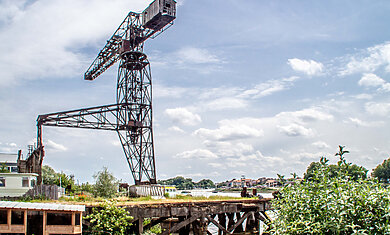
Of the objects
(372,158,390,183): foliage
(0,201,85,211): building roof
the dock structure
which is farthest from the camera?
(372,158,390,183): foliage

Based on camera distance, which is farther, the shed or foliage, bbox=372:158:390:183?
foliage, bbox=372:158:390:183

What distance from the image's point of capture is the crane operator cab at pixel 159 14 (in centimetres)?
4266

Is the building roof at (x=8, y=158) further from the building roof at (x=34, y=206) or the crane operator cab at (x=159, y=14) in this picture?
the building roof at (x=34, y=206)

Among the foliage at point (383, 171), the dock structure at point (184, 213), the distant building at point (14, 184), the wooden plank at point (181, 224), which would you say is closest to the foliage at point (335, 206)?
the dock structure at point (184, 213)

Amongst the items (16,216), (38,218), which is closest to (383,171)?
(38,218)

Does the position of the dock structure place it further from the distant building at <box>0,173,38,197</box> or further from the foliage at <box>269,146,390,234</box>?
Answer: the foliage at <box>269,146,390,234</box>

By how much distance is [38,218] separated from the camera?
1658 cm

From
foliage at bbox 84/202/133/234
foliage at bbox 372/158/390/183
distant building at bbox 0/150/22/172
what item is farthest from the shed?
foliage at bbox 372/158/390/183

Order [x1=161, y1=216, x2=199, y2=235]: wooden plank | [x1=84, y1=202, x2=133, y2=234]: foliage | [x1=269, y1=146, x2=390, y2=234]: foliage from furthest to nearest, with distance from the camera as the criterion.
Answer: [x1=161, y1=216, x2=199, y2=235]: wooden plank
[x1=84, y1=202, x2=133, y2=234]: foliage
[x1=269, y1=146, x2=390, y2=234]: foliage

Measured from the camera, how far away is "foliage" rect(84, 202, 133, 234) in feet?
59.0

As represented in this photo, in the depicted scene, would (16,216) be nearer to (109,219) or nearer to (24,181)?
(109,219)

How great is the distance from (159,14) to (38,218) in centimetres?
3111

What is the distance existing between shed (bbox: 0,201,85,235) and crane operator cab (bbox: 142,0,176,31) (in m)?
30.6

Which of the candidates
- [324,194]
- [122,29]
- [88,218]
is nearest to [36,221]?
[88,218]
